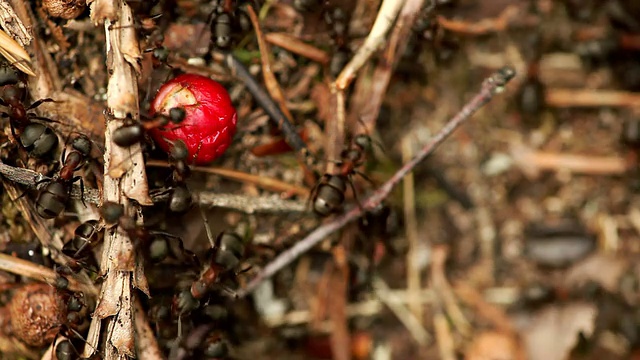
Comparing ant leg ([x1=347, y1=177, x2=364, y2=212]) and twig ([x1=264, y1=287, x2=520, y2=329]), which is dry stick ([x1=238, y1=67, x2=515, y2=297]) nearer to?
ant leg ([x1=347, y1=177, x2=364, y2=212])

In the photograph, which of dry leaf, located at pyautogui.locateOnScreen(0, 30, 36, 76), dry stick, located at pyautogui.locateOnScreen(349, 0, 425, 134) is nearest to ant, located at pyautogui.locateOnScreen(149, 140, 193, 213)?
dry leaf, located at pyautogui.locateOnScreen(0, 30, 36, 76)

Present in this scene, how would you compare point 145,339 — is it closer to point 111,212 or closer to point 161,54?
point 111,212

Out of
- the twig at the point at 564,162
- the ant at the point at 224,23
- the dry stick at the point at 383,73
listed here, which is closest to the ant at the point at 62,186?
the ant at the point at 224,23

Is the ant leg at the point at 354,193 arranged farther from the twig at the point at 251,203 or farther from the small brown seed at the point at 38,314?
the small brown seed at the point at 38,314

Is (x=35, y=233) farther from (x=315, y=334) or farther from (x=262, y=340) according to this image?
(x=315, y=334)

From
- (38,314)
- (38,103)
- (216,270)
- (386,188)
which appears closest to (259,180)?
(216,270)

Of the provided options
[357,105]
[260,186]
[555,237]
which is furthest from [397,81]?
[555,237]
